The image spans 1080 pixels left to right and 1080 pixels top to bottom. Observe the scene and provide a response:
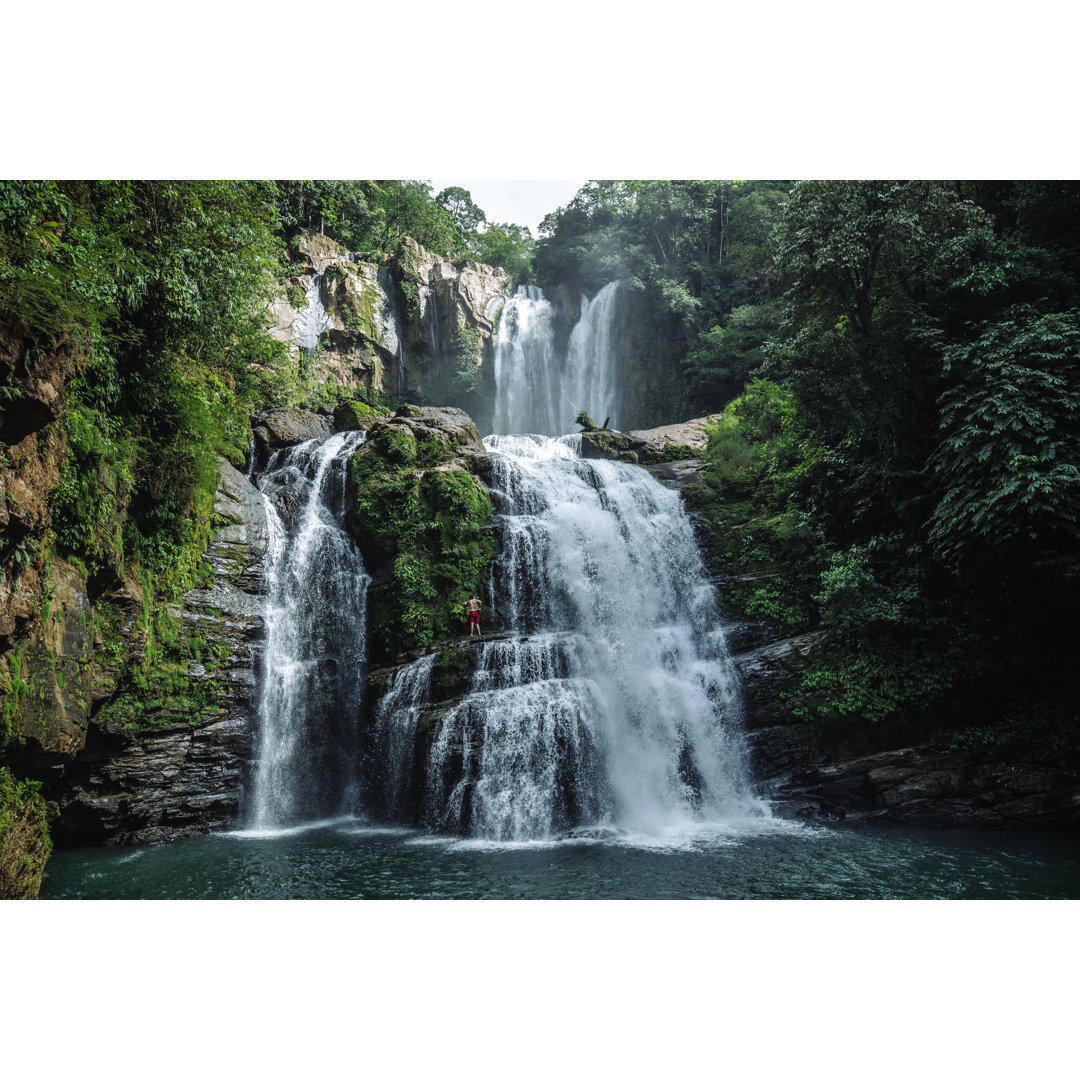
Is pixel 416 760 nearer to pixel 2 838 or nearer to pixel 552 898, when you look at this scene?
pixel 552 898

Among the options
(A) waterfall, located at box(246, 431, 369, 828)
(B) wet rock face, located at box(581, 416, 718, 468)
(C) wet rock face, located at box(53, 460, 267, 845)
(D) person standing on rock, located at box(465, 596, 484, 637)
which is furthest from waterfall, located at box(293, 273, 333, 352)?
(D) person standing on rock, located at box(465, 596, 484, 637)

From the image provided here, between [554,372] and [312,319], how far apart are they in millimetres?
8751

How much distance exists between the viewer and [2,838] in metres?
5.98

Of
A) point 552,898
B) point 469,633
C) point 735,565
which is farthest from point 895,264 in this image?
point 552,898

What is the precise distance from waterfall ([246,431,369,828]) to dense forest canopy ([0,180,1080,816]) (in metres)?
1.80

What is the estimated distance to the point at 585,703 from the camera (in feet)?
32.1

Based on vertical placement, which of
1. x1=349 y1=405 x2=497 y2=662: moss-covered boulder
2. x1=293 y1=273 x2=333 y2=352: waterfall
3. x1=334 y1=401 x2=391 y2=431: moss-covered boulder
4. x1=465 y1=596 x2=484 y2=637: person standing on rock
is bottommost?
x1=465 y1=596 x2=484 y2=637: person standing on rock

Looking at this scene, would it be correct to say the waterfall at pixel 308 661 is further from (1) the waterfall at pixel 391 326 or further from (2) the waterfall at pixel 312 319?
(1) the waterfall at pixel 391 326

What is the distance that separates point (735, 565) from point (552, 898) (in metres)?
7.78

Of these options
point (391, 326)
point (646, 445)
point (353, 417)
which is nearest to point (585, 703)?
point (646, 445)

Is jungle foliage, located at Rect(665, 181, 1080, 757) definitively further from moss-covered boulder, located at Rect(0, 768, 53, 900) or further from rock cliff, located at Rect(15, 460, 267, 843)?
moss-covered boulder, located at Rect(0, 768, 53, 900)

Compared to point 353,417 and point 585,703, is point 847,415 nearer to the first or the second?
point 585,703

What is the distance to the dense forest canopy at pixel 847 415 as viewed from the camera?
769cm

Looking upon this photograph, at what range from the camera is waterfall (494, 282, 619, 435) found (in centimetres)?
2420
